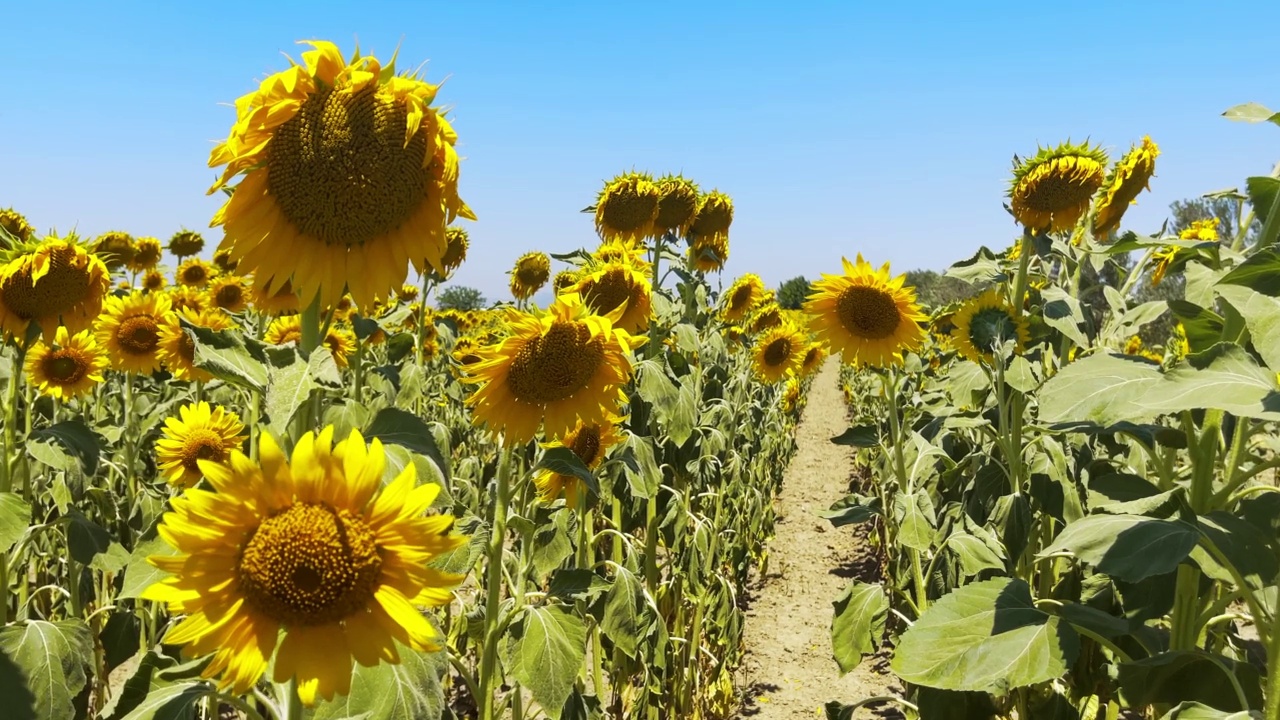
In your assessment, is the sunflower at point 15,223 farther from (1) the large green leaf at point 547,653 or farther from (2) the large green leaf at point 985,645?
(2) the large green leaf at point 985,645

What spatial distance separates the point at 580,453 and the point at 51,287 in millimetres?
1666

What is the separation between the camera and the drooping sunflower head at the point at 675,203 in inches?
149

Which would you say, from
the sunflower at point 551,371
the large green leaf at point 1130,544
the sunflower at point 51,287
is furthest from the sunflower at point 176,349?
the large green leaf at point 1130,544

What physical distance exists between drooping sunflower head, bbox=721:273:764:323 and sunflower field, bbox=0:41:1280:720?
1575mm

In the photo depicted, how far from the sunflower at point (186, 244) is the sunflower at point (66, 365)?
530 cm

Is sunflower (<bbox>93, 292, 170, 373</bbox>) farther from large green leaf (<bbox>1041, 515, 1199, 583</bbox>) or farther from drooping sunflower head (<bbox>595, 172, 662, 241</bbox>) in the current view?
large green leaf (<bbox>1041, 515, 1199, 583</bbox>)

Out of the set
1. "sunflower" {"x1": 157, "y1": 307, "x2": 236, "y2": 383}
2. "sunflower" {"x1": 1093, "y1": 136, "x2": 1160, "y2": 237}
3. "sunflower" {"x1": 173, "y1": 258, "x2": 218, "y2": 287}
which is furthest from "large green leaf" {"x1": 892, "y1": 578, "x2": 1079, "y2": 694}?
"sunflower" {"x1": 173, "y1": 258, "x2": 218, "y2": 287}

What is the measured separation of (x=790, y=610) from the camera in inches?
219

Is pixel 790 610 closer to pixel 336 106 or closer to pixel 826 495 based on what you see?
pixel 826 495

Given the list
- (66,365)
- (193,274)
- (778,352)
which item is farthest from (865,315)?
(193,274)

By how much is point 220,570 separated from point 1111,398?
1.41 meters

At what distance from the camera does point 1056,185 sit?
3160 mm

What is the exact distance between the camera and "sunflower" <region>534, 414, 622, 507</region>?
289cm

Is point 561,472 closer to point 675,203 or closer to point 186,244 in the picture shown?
point 675,203
